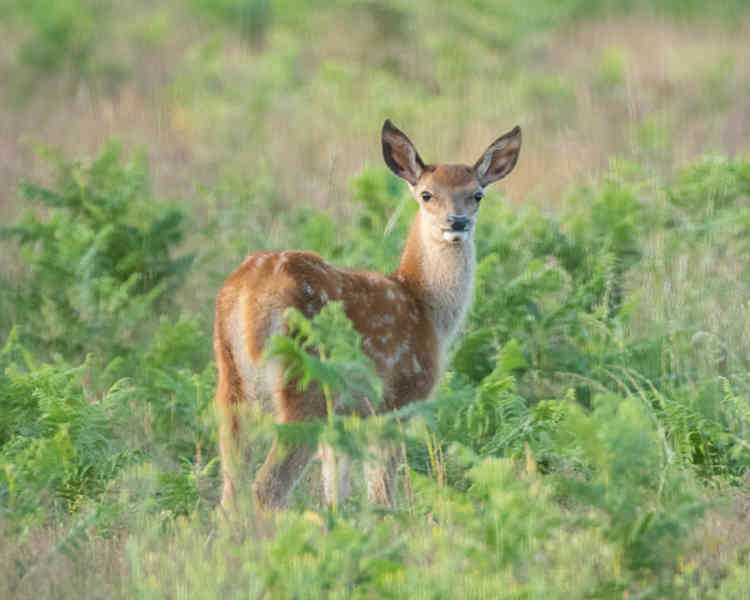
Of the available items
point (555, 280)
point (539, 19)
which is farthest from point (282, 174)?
point (539, 19)

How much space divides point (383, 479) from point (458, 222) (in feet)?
4.44

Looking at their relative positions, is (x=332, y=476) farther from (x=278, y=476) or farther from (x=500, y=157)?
(x=500, y=157)

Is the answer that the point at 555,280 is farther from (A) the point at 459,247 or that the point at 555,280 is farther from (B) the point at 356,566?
(B) the point at 356,566

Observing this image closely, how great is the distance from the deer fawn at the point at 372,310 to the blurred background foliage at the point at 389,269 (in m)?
0.23

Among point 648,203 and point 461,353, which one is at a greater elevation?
point 648,203

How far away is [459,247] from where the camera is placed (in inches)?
246

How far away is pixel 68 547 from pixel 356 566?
43.8 inches

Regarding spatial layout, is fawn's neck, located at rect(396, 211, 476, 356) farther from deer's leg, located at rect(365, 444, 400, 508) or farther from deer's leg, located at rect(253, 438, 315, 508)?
deer's leg, located at rect(253, 438, 315, 508)

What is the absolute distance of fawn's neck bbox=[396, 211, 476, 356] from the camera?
616 cm

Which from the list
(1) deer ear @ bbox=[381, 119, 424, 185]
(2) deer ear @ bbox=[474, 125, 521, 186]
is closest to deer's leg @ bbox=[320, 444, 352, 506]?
(1) deer ear @ bbox=[381, 119, 424, 185]

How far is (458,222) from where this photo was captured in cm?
612

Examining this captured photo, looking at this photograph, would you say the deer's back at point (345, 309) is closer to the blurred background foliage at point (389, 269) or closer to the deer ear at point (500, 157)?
the blurred background foliage at point (389, 269)

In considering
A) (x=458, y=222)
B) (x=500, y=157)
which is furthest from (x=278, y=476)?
(x=500, y=157)

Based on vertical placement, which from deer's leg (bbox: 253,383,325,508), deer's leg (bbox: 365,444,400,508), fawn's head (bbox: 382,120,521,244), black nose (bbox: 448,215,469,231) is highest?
fawn's head (bbox: 382,120,521,244)
